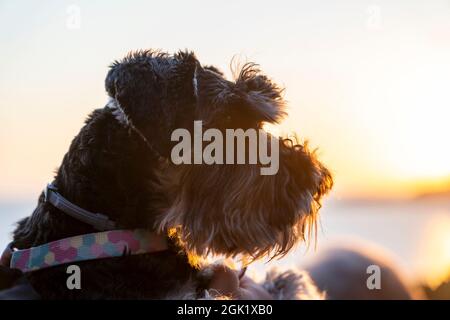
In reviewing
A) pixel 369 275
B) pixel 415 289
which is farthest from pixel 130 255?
pixel 415 289

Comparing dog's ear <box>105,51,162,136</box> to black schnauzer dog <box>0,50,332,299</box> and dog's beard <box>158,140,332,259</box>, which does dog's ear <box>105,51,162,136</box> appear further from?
dog's beard <box>158,140,332,259</box>

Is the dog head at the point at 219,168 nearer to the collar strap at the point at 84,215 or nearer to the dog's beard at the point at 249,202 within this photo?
the dog's beard at the point at 249,202

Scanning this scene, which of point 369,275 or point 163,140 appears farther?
point 369,275

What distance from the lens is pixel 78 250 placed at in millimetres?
3002

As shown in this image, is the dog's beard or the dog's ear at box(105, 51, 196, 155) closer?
the dog's ear at box(105, 51, 196, 155)

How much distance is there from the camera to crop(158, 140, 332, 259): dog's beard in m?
3.34

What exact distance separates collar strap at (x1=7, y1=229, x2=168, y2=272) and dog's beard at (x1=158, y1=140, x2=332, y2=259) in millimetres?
325

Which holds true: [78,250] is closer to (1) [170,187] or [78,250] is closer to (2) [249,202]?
(1) [170,187]

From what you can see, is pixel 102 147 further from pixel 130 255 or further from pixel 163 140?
pixel 130 255

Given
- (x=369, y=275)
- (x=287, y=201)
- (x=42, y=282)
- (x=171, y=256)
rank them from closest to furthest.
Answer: (x=42, y=282) → (x=171, y=256) → (x=287, y=201) → (x=369, y=275)

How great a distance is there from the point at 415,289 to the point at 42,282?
2.30 m

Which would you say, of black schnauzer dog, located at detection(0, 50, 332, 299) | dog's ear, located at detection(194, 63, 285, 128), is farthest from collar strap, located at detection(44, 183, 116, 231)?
dog's ear, located at detection(194, 63, 285, 128)

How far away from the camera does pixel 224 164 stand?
3.39 m
